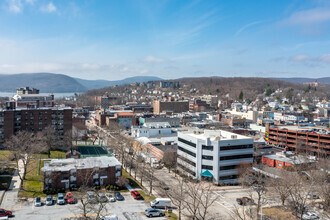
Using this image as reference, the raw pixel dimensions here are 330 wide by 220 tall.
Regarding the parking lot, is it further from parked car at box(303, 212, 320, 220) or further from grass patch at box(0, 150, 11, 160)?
grass patch at box(0, 150, 11, 160)

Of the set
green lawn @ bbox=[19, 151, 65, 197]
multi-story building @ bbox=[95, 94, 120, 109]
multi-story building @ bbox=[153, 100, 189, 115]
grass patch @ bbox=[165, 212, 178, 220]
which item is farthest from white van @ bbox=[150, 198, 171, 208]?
multi-story building @ bbox=[95, 94, 120, 109]

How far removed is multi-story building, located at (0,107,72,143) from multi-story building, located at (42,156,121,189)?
1962 centimetres

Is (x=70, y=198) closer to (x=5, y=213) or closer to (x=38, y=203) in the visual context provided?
(x=38, y=203)

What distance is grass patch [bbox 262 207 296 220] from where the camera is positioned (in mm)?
21688

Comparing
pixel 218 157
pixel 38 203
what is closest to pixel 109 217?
pixel 38 203

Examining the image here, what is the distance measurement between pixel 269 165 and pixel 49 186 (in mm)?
27893

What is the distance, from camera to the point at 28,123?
46281 mm

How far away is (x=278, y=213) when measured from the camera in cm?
2258

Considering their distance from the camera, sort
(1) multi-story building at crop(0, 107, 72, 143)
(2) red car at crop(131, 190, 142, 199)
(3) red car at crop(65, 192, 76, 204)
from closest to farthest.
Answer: (3) red car at crop(65, 192, 76, 204) → (2) red car at crop(131, 190, 142, 199) → (1) multi-story building at crop(0, 107, 72, 143)

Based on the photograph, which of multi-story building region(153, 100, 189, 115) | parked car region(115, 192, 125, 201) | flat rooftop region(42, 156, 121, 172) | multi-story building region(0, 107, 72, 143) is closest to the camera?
parked car region(115, 192, 125, 201)

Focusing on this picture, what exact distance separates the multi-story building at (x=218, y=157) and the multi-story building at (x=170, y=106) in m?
73.1

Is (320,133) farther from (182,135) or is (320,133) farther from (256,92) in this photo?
(256,92)

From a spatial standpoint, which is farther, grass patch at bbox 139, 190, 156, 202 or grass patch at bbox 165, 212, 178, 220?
grass patch at bbox 139, 190, 156, 202

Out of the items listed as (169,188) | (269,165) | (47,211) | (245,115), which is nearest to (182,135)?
(169,188)
